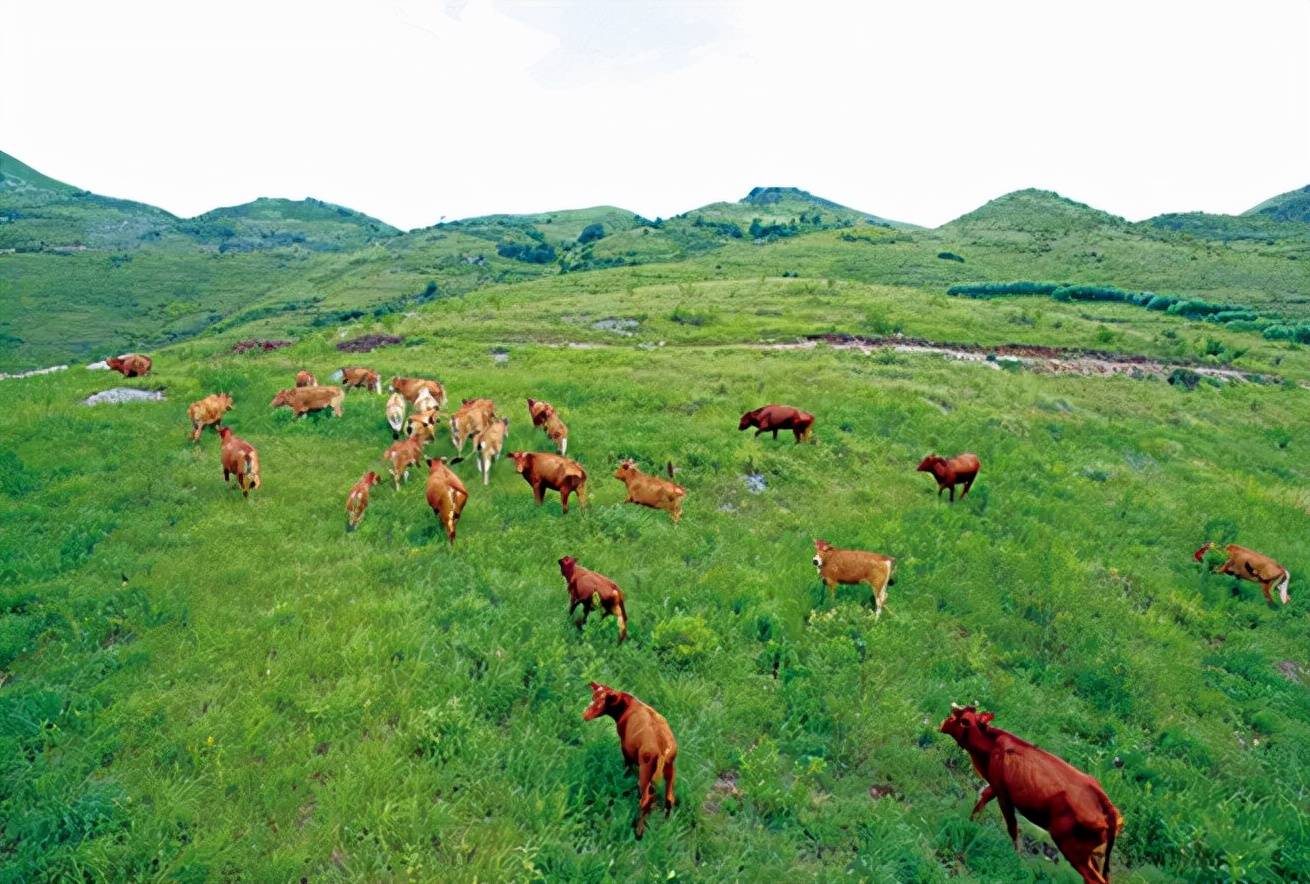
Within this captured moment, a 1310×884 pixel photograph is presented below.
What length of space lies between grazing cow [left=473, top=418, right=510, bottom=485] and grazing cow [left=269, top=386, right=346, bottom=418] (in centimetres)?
570

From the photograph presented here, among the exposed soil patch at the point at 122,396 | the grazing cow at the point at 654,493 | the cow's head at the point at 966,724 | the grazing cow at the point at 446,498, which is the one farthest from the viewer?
the exposed soil patch at the point at 122,396

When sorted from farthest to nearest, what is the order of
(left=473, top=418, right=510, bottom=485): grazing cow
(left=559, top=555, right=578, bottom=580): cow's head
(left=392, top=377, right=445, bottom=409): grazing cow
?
(left=392, top=377, right=445, bottom=409): grazing cow < (left=473, top=418, right=510, bottom=485): grazing cow < (left=559, top=555, right=578, bottom=580): cow's head

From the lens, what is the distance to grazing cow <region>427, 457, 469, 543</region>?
1120cm

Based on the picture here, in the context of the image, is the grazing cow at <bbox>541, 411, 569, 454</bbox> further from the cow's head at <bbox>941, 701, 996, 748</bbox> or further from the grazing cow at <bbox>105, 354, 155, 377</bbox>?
the grazing cow at <bbox>105, 354, 155, 377</bbox>

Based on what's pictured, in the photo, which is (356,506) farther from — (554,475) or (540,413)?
(540,413)

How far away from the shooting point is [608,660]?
8.55 m

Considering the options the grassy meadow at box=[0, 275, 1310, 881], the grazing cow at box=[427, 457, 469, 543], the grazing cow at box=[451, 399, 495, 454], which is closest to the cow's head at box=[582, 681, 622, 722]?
the grassy meadow at box=[0, 275, 1310, 881]

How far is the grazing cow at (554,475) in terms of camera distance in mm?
12594

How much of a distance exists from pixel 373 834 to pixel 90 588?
6.72 metres

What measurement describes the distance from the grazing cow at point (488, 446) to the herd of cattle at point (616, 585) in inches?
1.5

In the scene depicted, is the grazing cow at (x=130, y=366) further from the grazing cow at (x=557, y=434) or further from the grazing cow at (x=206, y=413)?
the grazing cow at (x=557, y=434)

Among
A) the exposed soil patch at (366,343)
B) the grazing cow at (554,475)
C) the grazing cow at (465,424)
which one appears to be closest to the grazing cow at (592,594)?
the grazing cow at (554,475)

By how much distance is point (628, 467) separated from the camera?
Result: 1334 cm

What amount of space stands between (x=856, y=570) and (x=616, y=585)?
13.5 ft
